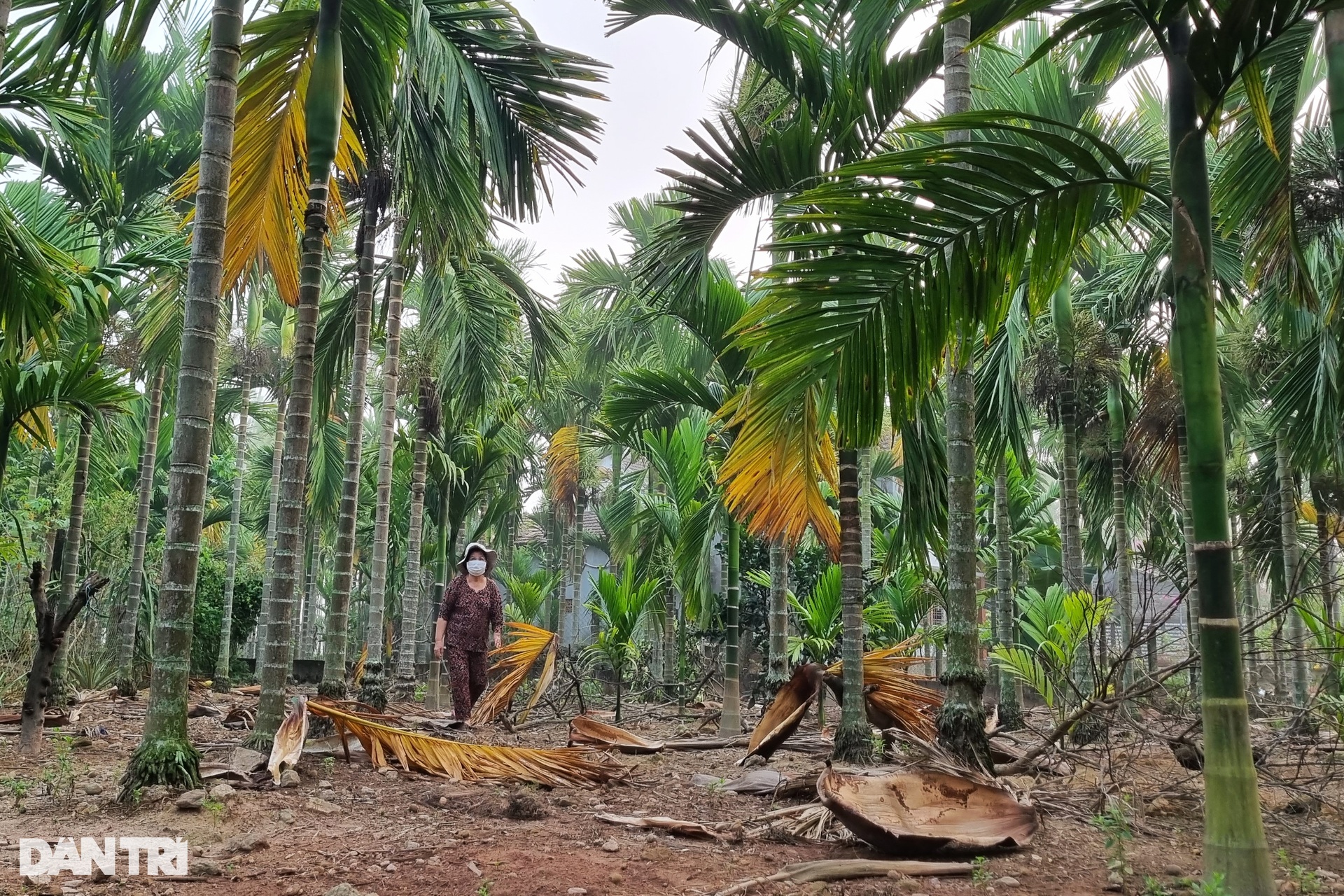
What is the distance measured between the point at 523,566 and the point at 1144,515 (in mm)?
19776

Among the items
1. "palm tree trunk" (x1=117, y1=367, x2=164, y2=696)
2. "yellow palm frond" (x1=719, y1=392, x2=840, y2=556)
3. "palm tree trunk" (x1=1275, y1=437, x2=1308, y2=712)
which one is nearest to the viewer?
"yellow palm frond" (x1=719, y1=392, x2=840, y2=556)

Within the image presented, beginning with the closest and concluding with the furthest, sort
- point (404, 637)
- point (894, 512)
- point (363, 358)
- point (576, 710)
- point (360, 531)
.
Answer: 1. point (363, 358)
2. point (576, 710)
3. point (404, 637)
4. point (894, 512)
5. point (360, 531)

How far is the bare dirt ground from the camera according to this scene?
10.9 ft

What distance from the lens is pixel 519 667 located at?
8.08 metres

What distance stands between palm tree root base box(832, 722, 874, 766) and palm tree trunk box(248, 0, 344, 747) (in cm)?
351

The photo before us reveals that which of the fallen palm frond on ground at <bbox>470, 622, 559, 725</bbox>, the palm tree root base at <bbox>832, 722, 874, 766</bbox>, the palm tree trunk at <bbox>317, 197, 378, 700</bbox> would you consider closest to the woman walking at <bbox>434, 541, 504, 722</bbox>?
the fallen palm frond on ground at <bbox>470, 622, 559, 725</bbox>

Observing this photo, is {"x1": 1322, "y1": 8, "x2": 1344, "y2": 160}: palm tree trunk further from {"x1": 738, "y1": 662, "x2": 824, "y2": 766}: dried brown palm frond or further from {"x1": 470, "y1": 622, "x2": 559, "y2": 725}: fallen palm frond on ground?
{"x1": 470, "y1": 622, "x2": 559, "y2": 725}: fallen palm frond on ground

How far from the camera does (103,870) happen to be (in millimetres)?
3412

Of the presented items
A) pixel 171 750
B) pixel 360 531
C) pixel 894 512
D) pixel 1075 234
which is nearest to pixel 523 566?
pixel 360 531

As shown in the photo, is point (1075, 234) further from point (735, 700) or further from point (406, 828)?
point (735, 700)

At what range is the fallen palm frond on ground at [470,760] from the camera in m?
5.25

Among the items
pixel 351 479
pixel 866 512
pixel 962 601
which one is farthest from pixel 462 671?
pixel 866 512

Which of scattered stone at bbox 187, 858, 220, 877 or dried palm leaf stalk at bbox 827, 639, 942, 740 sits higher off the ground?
dried palm leaf stalk at bbox 827, 639, 942, 740

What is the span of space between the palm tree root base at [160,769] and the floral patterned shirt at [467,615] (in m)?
3.82
